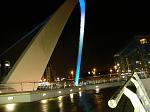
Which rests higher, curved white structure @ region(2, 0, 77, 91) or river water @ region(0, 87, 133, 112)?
curved white structure @ region(2, 0, 77, 91)

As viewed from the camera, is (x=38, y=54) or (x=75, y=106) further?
(x=38, y=54)

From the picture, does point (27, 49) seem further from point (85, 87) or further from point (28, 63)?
point (85, 87)

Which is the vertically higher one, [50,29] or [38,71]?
[50,29]

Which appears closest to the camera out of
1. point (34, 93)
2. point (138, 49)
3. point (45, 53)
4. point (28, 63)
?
point (34, 93)

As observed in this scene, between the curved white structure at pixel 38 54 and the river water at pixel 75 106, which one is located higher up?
the curved white structure at pixel 38 54

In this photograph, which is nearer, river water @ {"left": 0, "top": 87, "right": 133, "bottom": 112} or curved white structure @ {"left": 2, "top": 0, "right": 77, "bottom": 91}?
river water @ {"left": 0, "top": 87, "right": 133, "bottom": 112}

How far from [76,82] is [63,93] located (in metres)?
7.14

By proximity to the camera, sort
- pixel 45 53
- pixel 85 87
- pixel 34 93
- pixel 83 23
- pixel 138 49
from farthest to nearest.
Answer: pixel 138 49
pixel 83 23
pixel 85 87
pixel 45 53
pixel 34 93

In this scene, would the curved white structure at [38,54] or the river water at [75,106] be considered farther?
the curved white structure at [38,54]

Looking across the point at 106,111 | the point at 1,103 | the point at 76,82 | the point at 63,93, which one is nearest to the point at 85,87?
the point at 76,82

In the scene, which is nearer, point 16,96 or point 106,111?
point 106,111

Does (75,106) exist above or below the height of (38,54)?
below

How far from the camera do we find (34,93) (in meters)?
13.8

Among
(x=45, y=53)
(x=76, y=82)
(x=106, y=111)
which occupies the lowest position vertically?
(x=106, y=111)
